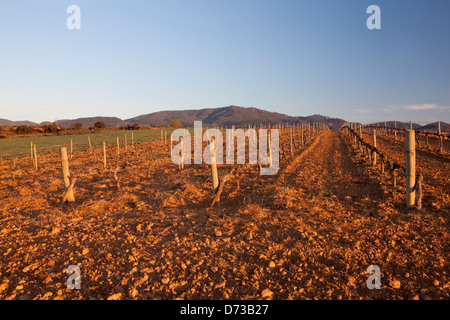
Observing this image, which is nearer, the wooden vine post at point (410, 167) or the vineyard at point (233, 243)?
the vineyard at point (233, 243)

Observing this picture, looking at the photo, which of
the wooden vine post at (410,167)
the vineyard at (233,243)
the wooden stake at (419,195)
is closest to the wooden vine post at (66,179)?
the vineyard at (233,243)

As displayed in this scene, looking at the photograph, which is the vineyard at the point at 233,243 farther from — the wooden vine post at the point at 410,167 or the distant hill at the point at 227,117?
the distant hill at the point at 227,117

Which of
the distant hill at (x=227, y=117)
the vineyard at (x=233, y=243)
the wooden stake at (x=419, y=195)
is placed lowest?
the vineyard at (x=233, y=243)

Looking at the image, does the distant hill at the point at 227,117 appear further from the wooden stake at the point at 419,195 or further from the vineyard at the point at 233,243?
the wooden stake at the point at 419,195

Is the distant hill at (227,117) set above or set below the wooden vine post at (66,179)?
above

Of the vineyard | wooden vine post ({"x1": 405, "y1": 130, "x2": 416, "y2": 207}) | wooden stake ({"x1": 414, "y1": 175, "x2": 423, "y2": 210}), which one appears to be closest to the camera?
the vineyard

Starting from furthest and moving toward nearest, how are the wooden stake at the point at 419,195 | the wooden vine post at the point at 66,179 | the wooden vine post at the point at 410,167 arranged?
the wooden vine post at the point at 66,179 → the wooden vine post at the point at 410,167 → the wooden stake at the point at 419,195

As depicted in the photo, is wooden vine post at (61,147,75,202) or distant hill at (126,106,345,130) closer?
wooden vine post at (61,147,75,202)

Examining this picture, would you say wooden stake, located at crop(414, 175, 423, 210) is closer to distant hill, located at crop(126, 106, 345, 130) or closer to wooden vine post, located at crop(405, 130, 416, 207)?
wooden vine post, located at crop(405, 130, 416, 207)

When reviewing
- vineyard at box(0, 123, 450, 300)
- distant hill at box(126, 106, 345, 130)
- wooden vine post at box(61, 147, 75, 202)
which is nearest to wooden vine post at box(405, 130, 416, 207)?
vineyard at box(0, 123, 450, 300)

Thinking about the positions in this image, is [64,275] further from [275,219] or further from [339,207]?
[339,207]

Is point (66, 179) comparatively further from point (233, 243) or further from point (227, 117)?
point (227, 117)

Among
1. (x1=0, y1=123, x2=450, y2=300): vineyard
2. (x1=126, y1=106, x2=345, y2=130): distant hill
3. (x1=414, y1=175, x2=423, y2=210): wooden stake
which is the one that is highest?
(x1=126, y1=106, x2=345, y2=130): distant hill

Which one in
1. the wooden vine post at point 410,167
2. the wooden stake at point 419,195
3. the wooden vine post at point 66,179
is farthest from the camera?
the wooden vine post at point 66,179
